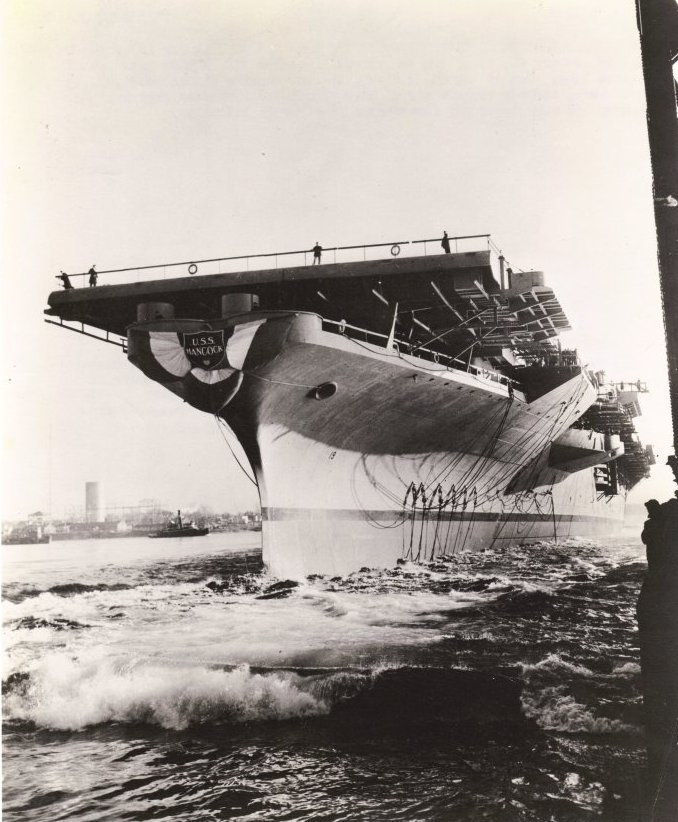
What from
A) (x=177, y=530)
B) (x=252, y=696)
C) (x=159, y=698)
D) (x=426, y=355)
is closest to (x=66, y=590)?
(x=159, y=698)

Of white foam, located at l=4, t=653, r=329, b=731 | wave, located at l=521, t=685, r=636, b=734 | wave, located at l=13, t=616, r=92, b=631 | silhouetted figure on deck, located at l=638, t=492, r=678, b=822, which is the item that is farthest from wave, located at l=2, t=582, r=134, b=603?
silhouetted figure on deck, located at l=638, t=492, r=678, b=822

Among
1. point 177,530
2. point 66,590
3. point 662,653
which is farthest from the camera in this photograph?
point 177,530

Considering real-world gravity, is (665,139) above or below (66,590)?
above

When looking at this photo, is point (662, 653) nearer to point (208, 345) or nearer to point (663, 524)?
point (663, 524)

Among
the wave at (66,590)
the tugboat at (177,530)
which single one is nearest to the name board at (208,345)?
the wave at (66,590)

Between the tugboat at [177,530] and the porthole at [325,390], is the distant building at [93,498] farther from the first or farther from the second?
the tugboat at [177,530]

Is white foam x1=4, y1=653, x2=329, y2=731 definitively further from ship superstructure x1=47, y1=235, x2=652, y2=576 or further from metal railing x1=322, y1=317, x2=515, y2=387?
metal railing x1=322, y1=317, x2=515, y2=387
